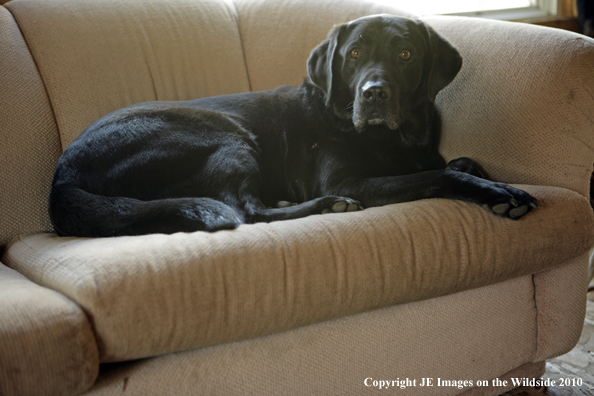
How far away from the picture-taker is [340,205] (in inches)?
51.7

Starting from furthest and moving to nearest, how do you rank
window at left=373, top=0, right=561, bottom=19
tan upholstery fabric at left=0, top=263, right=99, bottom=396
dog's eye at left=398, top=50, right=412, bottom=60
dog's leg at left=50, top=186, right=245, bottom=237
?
window at left=373, top=0, right=561, bottom=19 < dog's eye at left=398, top=50, right=412, bottom=60 < dog's leg at left=50, top=186, right=245, bottom=237 < tan upholstery fabric at left=0, top=263, right=99, bottom=396

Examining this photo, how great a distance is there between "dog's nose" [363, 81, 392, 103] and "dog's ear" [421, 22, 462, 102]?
0.63 ft

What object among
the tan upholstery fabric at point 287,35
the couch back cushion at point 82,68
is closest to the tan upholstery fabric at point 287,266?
the couch back cushion at point 82,68

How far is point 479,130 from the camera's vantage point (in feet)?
4.97

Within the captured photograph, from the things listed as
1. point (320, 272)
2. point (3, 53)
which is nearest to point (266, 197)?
point (320, 272)

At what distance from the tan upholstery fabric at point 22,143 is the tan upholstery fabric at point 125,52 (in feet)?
0.15

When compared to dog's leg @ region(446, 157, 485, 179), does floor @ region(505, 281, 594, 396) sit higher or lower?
lower

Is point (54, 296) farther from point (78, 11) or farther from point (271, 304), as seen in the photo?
point (78, 11)

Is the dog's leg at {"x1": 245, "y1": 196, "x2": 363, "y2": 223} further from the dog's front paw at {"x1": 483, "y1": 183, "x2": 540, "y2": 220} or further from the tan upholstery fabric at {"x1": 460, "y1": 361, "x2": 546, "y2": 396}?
the tan upholstery fabric at {"x1": 460, "y1": 361, "x2": 546, "y2": 396}

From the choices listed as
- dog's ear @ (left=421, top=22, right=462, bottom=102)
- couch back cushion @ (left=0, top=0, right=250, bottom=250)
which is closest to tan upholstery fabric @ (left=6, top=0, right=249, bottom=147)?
couch back cushion @ (left=0, top=0, right=250, bottom=250)

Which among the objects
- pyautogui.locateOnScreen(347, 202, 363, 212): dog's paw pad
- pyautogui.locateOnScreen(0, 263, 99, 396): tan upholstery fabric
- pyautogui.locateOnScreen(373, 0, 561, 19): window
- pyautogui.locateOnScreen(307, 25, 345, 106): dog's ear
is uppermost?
Result: pyautogui.locateOnScreen(307, 25, 345, 106): dog's ear

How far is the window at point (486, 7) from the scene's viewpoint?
2811 mm

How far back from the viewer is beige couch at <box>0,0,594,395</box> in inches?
35.7

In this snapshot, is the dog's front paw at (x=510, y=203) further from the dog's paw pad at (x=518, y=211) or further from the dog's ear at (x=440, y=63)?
the dog's ear at (x=440, y=63)
